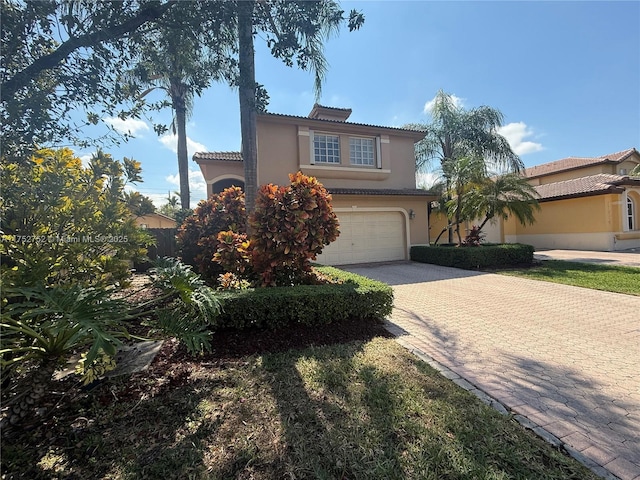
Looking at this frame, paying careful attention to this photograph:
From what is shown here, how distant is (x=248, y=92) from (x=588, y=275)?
12.4m

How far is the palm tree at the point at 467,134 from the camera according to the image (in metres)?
18.2

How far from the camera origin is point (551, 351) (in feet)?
13.5

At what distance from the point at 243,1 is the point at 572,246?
23.8m


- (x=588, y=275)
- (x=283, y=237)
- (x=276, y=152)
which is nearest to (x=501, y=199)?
(x=588, y=275)

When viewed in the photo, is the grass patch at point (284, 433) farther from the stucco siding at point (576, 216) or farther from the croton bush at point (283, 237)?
the stucco siding at point (576, 216)

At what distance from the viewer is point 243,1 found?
390 centimetres

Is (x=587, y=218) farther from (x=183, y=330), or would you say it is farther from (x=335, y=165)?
(x=183, y=330)

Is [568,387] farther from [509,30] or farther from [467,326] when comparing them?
[509,30]

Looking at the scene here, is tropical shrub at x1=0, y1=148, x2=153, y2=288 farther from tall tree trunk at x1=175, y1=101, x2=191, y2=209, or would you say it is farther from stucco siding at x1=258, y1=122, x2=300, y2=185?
tall tree trunk at x1=175, y1=101, x2=191, y2=209

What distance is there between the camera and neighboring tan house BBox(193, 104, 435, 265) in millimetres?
13562

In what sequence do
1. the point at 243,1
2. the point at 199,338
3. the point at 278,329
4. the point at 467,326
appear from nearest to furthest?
the point at 199,338 → the point at 243,1 → the point at 278,329 → the point at 467,326

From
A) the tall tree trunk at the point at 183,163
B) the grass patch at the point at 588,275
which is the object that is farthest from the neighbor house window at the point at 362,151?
the tall tree trunk at the point at 183,163

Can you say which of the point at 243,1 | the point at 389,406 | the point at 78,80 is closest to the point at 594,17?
the point at 243,1

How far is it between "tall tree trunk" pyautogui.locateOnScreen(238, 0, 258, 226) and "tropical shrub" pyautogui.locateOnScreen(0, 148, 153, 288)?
8.06 ft
